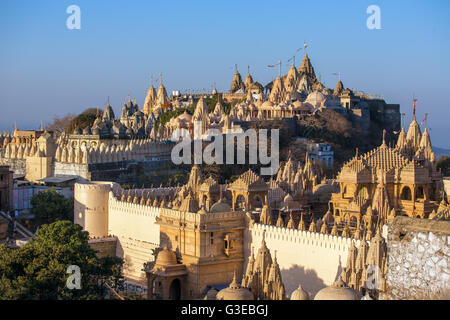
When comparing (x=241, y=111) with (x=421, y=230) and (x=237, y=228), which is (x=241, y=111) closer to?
(x=237, y=228)

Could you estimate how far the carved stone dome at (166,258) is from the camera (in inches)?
958

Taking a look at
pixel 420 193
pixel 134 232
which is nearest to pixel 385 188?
pixel 420 193

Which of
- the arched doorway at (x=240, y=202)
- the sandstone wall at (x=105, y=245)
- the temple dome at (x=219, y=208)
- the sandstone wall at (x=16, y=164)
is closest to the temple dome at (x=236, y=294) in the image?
the temple dome at (x=219, y=208)

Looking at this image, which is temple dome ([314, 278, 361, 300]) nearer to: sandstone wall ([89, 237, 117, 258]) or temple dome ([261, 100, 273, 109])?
sandstone wall ([89, 237, 117, 258])

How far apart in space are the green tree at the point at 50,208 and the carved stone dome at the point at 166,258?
13325mm

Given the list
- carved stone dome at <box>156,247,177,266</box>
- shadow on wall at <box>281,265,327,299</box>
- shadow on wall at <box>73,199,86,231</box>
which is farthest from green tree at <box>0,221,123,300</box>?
shadow on wall at <box>73,199,86,231</box>

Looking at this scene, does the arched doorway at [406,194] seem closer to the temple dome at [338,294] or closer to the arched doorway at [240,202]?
the arched doorway at [240,202]

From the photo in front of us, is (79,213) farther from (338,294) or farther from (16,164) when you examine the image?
(338,294)

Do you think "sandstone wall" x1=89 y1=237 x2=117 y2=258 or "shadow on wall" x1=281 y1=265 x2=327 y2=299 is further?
"sandstone wall" x1=89 y1=237 x2=117 y2=258

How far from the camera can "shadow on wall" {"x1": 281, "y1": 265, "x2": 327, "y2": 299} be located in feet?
75.0

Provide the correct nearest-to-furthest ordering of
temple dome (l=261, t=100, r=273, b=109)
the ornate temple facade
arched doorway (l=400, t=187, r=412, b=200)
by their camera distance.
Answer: the ornate temple facade, arched doorway (l=400, t=187, r=412, b=200), temple dome (l=261, t=100, r=273, b=109)
